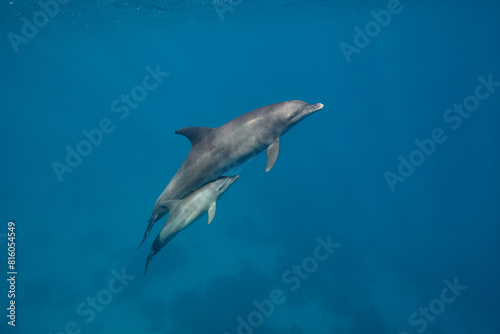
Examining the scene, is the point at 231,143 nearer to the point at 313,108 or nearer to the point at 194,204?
the point at 194,204

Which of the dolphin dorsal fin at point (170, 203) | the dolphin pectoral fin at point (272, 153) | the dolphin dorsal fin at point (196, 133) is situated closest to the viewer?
the dolphin pectoral fin at point (272, 153)

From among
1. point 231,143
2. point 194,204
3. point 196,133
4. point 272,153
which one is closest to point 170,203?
point 194,204

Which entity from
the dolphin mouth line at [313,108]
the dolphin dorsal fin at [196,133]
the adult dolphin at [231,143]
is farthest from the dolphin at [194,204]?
the dolphin mouth line at [313,108]

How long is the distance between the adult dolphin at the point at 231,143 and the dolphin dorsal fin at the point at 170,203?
68 millimetres

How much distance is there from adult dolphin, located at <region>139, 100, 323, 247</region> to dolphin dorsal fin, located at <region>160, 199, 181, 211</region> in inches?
2.7

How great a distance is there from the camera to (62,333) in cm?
1358

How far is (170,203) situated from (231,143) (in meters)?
1.69

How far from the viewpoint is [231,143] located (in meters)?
5.50

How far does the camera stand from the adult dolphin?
18.2ft

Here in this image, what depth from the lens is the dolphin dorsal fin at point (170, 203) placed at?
5.73m

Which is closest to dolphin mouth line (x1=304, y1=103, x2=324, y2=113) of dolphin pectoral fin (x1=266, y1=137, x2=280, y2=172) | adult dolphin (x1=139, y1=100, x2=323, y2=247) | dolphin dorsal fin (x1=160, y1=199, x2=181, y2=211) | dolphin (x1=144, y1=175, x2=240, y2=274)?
adult dolphin (x1=139, y1=100, x2=323, y2=247)

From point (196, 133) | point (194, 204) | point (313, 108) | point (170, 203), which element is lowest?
point (313, 108)

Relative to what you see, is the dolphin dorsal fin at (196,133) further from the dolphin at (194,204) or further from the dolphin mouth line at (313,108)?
the dolphin mouth line at (313,108)

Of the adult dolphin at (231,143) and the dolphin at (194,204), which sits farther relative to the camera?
the dolphin at (194,204)
